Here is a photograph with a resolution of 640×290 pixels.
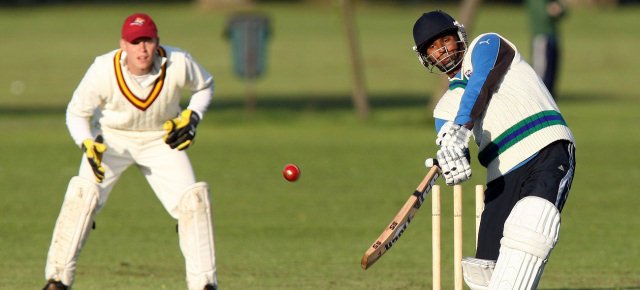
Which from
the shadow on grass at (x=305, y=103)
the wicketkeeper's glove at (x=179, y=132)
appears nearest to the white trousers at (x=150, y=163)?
the wicketkeeper's glove at (x=179, y=132)

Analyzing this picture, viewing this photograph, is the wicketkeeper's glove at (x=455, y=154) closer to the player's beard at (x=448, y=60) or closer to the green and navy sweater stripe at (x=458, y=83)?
the green and navy sweater stripe at (x=458, y=83)

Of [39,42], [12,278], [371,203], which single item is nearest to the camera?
[12,278]

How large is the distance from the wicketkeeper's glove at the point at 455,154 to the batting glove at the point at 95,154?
230cm

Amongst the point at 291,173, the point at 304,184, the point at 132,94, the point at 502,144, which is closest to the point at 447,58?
the point at 502,144

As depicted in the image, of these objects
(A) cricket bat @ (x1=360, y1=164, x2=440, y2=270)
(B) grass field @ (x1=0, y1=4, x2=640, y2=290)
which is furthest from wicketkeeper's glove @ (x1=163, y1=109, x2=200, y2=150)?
(A) cricket bat @ (x1=360, y1=164, x2=440, y2=270)

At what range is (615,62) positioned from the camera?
35.6m

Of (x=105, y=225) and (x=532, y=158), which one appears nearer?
(x=532, y=158)

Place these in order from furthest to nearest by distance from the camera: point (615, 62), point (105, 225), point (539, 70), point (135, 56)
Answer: point (615, 62) < point (539, 70) < point (105, 225) < point (135, 56)

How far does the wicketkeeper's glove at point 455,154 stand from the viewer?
Result: 6.82 m

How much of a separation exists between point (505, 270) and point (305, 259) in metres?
3.86

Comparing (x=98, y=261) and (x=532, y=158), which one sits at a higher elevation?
(x=532, y=158)

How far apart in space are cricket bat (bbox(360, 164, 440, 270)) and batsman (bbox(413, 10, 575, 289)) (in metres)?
0.30

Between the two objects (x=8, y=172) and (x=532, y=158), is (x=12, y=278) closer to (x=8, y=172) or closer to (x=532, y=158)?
(x=532, y=158)

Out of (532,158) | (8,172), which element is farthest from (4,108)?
(532,158)
